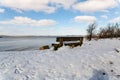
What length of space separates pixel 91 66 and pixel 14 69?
350 cm

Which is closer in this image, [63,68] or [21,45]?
[63,68]

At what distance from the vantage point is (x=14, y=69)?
7535 millimetres

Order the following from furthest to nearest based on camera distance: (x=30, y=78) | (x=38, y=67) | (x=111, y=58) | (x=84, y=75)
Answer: (x=111, y=58), (x=38, y=67), (x=84, y=75), (x=30, y=78)

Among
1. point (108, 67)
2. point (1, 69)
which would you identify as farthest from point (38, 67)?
point (108, 67)

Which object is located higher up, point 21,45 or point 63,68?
point 63,68

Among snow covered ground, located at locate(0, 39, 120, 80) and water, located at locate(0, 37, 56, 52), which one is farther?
water, located at locate(0, 37, 56, 52)

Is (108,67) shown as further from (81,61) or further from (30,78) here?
(30,78)

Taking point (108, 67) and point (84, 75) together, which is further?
point (108, 67)

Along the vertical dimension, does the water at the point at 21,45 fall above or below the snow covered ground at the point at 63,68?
below

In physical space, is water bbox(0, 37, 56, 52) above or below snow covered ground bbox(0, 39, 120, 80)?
below

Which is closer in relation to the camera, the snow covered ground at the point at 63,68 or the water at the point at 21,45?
the snow covered ground at the point at 63,68

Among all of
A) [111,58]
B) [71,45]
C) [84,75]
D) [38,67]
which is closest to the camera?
[84,75]

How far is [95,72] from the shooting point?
7.64 meters

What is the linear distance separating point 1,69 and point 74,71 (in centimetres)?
313
